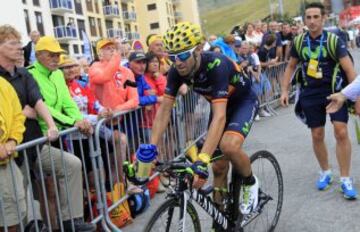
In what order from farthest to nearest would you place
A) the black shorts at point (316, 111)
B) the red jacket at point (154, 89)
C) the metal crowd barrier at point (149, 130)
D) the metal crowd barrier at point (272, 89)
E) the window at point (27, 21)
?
the window at point (27, 21) → the metal crowd barrier at point (272, 89) → the red jacket at point (154, 89) → the black shorts at point (316, 111) → the metal crowd barrier at point (149, 130)

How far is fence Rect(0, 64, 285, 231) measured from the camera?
4.35 m

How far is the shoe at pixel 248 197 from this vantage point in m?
4.46

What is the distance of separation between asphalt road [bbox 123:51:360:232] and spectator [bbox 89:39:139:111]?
1.32 meters

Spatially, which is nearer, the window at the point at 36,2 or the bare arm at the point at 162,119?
the bare arm at the point at 162,119

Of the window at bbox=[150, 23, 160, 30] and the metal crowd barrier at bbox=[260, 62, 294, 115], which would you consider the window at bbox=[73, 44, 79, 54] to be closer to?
the window at bbox=[150, 23, 160, 30]

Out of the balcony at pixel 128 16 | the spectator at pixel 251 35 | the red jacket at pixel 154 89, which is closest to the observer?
the red jacket at pixel 154 89

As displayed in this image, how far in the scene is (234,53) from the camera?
37.8ft

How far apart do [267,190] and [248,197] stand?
60 cm

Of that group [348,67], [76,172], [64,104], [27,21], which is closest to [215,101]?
[76,172]

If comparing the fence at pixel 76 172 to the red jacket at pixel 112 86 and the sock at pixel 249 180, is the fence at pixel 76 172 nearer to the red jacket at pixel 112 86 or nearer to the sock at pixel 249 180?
the red jacket at pixel 112 86

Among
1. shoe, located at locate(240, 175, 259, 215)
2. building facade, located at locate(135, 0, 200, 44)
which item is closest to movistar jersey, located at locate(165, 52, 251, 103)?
shoe, located at locate(240, 175, 259, 215)

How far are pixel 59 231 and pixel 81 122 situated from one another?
3.44 ft

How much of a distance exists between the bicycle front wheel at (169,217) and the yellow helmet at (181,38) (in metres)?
1.08

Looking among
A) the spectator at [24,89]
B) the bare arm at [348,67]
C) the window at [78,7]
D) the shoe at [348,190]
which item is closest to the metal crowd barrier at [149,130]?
the spectator at [24,89]
